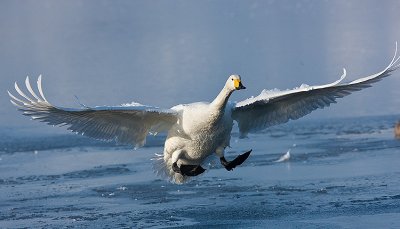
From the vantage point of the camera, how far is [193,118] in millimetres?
9555

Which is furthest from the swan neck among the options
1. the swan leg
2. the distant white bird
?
the swan leg

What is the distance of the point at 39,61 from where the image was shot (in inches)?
1051

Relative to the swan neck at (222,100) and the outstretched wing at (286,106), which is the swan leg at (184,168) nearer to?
the outstretched wing at (286,106)

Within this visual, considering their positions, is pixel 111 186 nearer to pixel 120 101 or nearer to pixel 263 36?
pixel 120 101

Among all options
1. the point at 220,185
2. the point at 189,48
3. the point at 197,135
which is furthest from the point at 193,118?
the point at 189,48

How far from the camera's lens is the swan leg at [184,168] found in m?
9.92

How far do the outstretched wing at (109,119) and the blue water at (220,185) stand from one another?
1.21m

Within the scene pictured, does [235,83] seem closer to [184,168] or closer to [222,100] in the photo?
[222,100]

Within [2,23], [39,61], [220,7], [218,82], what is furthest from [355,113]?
[220,7]

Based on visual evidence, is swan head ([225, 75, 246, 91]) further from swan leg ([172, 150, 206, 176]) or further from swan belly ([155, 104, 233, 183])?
swan leg ([172, 150, 206, 176])

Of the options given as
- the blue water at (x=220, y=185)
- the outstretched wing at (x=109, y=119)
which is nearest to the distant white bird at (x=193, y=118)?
the outstretched wing at (x=109, y=119)

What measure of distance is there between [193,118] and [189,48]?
65.4 feet

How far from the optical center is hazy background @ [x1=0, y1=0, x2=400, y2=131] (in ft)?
67.4

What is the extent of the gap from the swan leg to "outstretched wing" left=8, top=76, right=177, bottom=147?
1.03 ft
